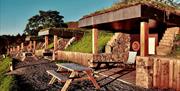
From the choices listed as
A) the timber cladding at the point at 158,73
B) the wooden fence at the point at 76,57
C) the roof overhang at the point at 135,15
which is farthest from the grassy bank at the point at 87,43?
the timber cladding at the point at 158,73

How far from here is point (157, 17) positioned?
859cm

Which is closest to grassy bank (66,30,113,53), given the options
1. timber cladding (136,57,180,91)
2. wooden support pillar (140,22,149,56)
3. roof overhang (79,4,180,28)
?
roof overhang (79,4,180,28)

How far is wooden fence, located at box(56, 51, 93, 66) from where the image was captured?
1487 centimetres

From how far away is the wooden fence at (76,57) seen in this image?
1487cm

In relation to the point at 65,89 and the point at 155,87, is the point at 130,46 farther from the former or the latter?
the point at 65,89

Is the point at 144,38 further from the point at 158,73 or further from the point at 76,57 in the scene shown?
the point at 76,57

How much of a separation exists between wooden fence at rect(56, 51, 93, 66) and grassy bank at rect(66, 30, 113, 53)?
2.99m

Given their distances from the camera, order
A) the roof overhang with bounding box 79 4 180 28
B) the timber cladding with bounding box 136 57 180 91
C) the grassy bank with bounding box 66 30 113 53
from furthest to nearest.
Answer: the grassy bank with bounding box 66 30 113 53
the roof overhang with bounding box 79 4 180 28
the timber cladding with bounding box 136 57 180 91

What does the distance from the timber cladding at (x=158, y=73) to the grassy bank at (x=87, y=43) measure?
12.6 meters

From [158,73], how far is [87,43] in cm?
1727

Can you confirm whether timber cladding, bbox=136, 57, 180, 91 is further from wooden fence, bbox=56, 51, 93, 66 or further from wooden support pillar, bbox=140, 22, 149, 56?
wooden fence, bbox=56, 51, 93, 66

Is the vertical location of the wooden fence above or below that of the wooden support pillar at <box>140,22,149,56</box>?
below

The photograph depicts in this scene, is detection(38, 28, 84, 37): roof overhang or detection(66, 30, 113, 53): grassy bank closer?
detection(38, 28, 84, 37): roof overhang

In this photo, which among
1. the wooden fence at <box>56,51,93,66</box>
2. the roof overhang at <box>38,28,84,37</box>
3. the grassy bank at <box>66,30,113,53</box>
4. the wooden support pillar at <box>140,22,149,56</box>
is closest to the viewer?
the wooden support pillar at <box>140,22,149,56</box>
